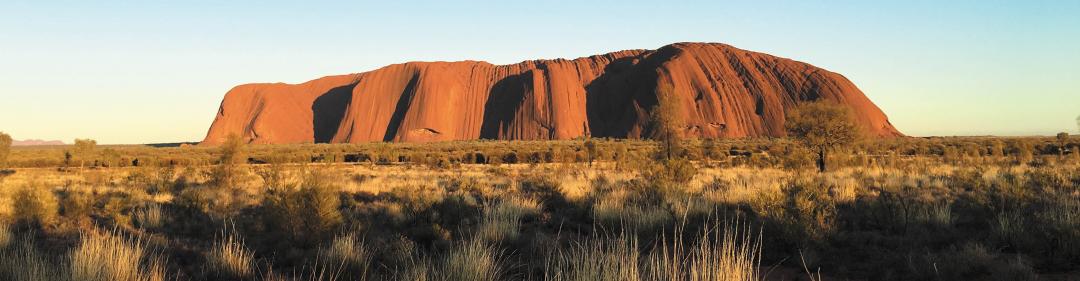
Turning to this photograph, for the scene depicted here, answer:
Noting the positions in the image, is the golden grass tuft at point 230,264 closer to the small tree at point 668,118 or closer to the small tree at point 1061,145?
the small tree at point 668,118

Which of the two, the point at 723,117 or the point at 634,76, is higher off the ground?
the point at 634,76

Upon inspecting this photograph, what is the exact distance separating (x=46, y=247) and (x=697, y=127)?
279 feet

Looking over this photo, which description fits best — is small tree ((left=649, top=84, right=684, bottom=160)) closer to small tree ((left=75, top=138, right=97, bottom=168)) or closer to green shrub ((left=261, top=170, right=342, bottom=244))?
green shrub ((left=261, top=170, right=342, bottom=244))

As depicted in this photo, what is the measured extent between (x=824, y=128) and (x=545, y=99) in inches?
3050

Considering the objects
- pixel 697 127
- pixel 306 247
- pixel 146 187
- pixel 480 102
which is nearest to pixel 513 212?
pixel 306 247

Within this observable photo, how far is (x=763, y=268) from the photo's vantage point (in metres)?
6.00

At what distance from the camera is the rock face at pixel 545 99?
89000 millimetres

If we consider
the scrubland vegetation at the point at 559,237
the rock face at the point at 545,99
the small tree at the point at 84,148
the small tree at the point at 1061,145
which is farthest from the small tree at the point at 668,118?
the rock face at the point at 545,99

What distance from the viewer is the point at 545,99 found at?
97.6 m

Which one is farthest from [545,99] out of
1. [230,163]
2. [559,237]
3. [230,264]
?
[230,264]

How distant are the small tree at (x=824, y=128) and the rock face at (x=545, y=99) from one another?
63.2m

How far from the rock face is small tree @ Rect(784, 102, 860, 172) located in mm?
63215

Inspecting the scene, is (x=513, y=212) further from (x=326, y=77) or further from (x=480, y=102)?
(x=326, y=77)

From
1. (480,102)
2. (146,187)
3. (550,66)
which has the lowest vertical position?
(146,187)
